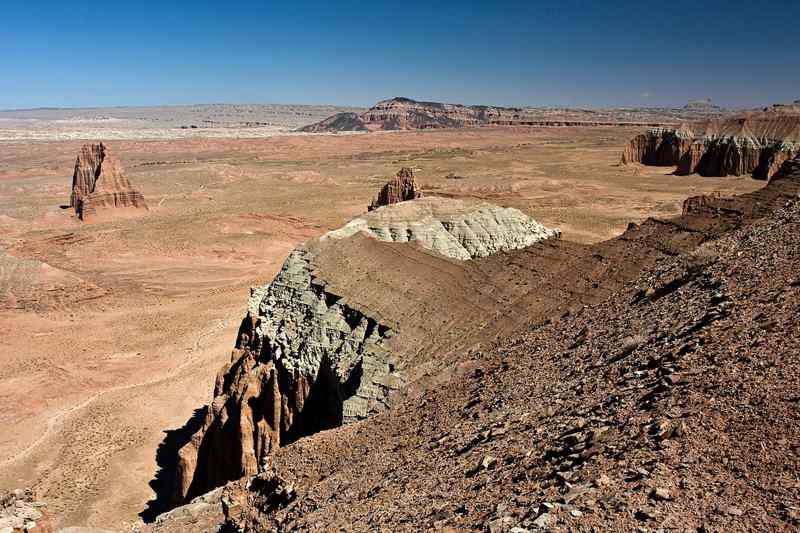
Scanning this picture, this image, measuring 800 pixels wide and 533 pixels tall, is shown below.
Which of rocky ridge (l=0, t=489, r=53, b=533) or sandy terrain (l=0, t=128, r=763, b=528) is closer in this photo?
rocky ridge (l=0, t=489, r=53, b=533)

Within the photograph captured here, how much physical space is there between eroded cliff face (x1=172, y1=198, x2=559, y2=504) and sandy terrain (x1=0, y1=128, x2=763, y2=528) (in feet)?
11.2

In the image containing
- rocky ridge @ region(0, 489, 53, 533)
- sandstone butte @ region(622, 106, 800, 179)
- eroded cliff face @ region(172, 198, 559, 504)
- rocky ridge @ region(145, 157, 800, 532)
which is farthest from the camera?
sandstone butte @ region(622, 106, 800, 179)

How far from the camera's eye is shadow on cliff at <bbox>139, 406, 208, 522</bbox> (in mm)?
16234

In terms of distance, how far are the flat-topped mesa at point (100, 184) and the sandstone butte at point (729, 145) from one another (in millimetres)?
68102

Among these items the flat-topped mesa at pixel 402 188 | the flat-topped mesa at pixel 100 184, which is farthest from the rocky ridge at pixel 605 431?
the flat-topped mesa at pixel 100 184

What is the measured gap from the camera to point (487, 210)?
22516 millimetres

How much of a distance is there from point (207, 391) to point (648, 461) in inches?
776

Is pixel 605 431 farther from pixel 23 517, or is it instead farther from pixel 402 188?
pixel 402 188

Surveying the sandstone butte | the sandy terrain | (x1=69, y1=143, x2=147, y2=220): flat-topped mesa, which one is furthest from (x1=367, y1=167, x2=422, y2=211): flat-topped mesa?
the sandstone butte

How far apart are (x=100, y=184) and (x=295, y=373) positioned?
4685 cm

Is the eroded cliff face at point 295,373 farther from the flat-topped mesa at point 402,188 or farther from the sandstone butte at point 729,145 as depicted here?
the sandstone butte at point 729,145

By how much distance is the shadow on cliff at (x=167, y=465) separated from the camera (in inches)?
639

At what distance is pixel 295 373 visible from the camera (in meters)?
14.7

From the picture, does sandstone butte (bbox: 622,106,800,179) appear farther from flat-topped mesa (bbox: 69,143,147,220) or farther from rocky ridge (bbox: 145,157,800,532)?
flat-topped mesa (bbox: 69,143,147,220)
